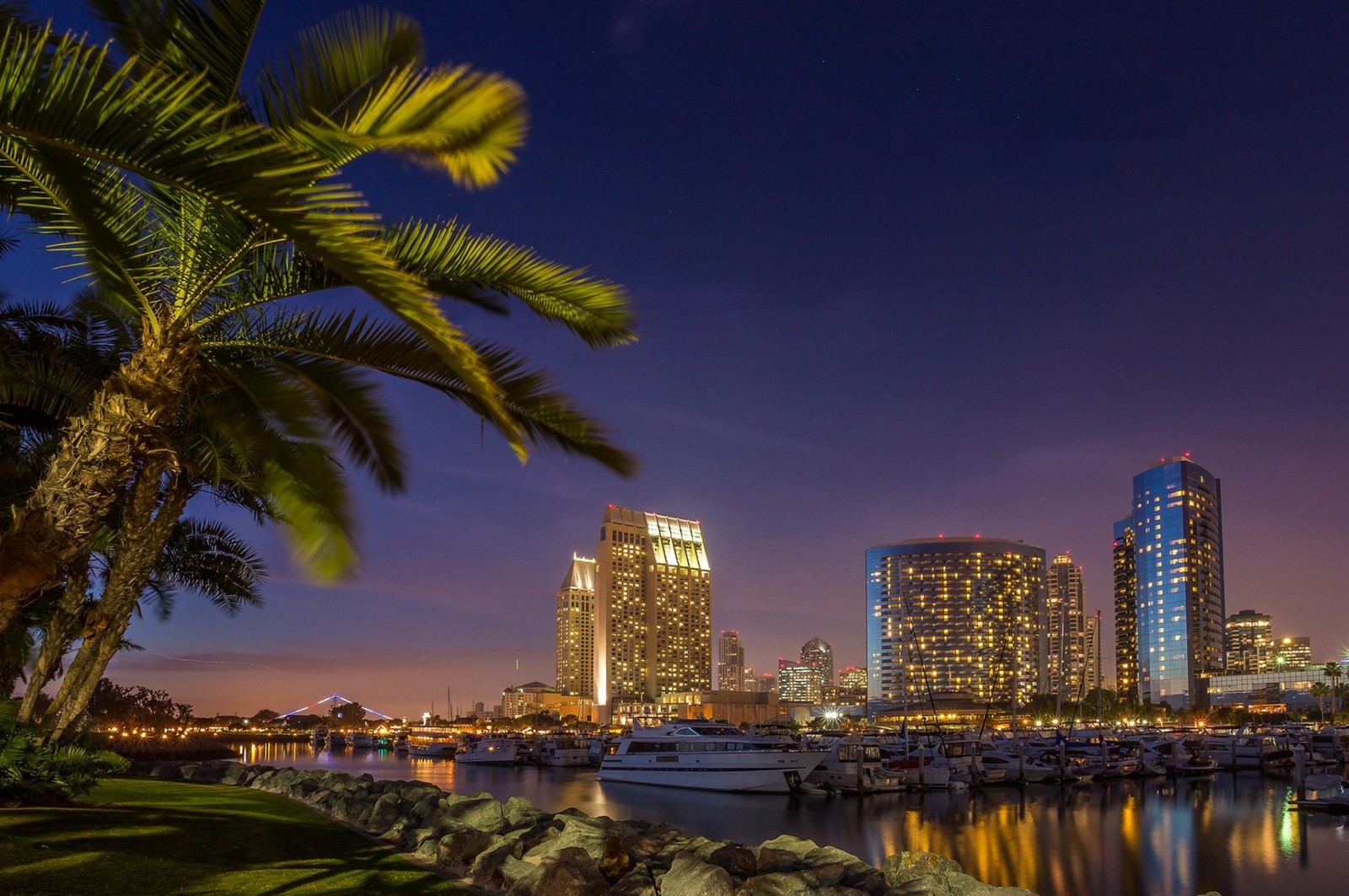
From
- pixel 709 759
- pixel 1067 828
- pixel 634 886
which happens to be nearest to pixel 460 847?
pixel 634 886

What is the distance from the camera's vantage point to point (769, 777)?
162 feet

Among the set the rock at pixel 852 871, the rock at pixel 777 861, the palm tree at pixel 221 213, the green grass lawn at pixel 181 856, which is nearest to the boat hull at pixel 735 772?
the rock at pixel 852 871

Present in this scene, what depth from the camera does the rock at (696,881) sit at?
11.4 m

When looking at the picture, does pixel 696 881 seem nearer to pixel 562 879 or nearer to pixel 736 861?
pixel 562 879

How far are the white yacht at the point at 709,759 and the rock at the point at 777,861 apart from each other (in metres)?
35.3

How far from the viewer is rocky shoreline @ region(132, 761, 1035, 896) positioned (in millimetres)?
11617

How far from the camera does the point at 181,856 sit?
1102cm

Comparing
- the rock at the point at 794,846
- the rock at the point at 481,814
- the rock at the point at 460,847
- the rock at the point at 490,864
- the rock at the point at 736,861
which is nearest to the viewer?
the rock at the point at 490,864

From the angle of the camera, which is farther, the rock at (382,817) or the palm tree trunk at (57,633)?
the rock at (382,817)

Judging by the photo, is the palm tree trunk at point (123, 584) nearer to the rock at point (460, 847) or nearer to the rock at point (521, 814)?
the rock at point (460, 847)

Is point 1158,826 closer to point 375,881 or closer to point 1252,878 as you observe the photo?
point 1252,878

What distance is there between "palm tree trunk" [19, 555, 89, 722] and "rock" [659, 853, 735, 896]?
23.3ft

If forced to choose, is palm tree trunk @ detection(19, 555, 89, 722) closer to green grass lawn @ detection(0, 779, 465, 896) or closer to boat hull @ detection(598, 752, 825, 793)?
green grass lawn @ detection(0, 779, 465, 896)

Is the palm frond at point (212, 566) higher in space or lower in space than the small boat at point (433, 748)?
higher
